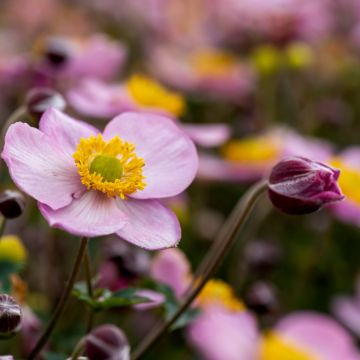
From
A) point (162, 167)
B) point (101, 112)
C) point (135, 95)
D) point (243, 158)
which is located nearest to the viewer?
point (162, 167)

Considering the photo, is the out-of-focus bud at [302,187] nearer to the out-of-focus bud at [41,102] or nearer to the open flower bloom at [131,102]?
the out-of-focus bud at [41,102]

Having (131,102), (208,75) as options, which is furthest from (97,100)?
(208,75)

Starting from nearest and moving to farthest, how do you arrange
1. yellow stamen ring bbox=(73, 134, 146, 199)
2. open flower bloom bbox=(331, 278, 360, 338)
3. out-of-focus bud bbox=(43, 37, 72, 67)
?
yellow stamen ring bbox=(73, 134, 146, 199), out-of-focus bud bbox=(43, 37, 72, 67), open flower bloom bbox=(331, 278, 360, 338)

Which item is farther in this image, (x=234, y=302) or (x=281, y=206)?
(x=234, y=302)

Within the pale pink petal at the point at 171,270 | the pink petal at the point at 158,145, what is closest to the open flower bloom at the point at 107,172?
the pink petal at the point at 158,145

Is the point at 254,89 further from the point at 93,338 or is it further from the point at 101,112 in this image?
the point at 93,338

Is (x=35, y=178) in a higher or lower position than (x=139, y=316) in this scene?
higher

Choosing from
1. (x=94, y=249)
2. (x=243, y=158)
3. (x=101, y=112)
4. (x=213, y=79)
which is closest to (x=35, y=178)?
(x=94, y=249)

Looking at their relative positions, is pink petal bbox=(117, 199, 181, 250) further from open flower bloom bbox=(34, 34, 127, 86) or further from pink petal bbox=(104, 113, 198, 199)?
open flower bloom bbox=(34, 34, 127, 86)

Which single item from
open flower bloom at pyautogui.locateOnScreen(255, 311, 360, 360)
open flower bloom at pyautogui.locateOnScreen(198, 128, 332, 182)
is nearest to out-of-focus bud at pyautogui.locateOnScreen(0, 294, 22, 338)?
open flower bloom at pyautogui.locateOnScreen(255, 311, 360, 360)
